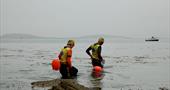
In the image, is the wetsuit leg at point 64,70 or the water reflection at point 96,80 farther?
the wetsuit leg at point 64,70


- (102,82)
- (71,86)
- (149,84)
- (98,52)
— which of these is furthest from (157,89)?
(71,86)

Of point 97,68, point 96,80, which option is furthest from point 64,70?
point 97,68

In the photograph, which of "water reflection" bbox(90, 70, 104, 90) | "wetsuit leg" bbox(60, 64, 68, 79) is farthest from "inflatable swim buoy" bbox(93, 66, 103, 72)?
"wetsuit leg" bbox(60, 64, 68, 79)

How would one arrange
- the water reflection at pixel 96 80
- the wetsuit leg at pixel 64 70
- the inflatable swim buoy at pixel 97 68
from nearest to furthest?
1. the water reflection at pixel 96 80
2. the wetsuit leg at pixel 64 70
3. the inflatable swim buoy at pixel 97 68

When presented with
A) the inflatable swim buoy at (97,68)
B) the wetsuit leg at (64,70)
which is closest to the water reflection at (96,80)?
the inflatable swim buoy at (97,68)

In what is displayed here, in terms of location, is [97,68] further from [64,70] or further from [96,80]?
[64,70]

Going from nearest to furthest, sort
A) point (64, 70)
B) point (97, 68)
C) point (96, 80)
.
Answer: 1. point (64, 70)
2. point (96, 80)
3. point (97, 68)

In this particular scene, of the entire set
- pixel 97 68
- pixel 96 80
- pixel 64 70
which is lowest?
pixel 96 80

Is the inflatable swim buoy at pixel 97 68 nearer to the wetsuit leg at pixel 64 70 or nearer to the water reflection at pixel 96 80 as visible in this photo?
the water reflection at pixel 96 80

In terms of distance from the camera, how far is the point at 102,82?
677 inches

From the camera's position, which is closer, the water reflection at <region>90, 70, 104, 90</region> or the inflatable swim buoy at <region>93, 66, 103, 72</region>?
the water reflection at <region>90, 70, 104, 90</region>

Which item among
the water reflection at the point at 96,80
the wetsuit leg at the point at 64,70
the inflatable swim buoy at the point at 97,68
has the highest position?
the wetsuit leg at the point at 64,70

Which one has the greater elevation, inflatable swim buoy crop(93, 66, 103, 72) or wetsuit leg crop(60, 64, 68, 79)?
wetsuit leg crop(60, 64, 68, 79)

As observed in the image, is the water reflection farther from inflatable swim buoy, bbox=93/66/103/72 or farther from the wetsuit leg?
the wetsuit leg
